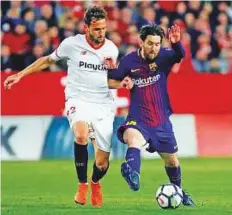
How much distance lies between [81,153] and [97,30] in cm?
150

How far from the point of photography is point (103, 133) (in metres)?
12.3

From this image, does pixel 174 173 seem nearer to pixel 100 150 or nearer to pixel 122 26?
pixel 100 150

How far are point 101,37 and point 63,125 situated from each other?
26.0ft

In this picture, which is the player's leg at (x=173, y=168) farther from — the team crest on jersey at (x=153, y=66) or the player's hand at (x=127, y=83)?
the team crest on jersey at (x=153, y=66)

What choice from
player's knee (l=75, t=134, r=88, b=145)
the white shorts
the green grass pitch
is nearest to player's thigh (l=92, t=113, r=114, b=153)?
the white shorts

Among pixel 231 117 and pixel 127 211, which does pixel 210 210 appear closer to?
pixel 127 211

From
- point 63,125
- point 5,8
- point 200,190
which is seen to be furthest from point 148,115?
point 5,8

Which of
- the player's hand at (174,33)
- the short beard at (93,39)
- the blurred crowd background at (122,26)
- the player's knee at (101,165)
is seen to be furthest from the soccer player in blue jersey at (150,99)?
the blurred crowd background at (122,26)

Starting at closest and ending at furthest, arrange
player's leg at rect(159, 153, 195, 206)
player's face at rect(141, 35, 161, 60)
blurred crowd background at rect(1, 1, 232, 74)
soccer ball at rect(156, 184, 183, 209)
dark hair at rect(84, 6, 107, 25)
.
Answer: soccer ball at rect(156, 184, 183, 209)
player's face at rect(141, 35, 161, 60)
player's leg at rect(159, 153, 195, 206)
dark hair at rect(84, 6, 107, 25)
blurred crowd background at rect(1, 1, 232, 74)

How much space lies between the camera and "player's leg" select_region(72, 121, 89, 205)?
12078mm

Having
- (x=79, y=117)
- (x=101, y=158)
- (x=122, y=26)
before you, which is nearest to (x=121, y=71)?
(x=79, y=117)

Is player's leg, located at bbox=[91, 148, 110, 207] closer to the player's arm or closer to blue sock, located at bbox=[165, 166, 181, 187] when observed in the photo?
blue sock, located at bbox=[165, 166, 181, 187]

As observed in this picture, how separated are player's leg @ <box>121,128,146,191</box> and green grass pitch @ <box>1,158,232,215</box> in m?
0.42

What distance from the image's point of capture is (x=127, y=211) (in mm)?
11258
